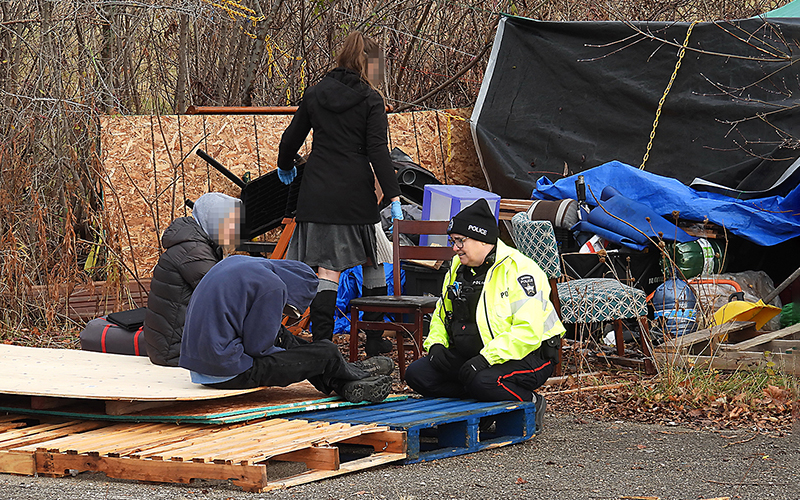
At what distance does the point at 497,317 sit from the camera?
188 inches

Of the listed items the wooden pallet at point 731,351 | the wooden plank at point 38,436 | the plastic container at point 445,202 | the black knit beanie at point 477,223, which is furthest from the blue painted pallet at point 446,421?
the plastic container at point 445,202

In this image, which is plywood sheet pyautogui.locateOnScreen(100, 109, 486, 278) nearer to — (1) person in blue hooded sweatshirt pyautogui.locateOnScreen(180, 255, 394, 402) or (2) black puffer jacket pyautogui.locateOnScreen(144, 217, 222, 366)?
(2) black puffer jacket pyautogui.locateOnScreen(144, 217, 222, 366)

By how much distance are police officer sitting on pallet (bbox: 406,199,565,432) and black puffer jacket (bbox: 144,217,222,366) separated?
145cm

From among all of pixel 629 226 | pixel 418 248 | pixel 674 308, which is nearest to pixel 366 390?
pixel 418 248

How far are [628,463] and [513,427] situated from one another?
0.62 meters

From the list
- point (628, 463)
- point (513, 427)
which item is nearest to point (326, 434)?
point (513, 427)

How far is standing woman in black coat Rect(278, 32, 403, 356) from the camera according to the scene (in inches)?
244

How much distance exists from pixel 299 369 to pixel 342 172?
195 centimetres

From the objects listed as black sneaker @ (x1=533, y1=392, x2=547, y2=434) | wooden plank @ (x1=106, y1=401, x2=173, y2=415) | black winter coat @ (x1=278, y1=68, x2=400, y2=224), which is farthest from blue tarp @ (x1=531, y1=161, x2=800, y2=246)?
wooden plank @ (x1=106, y1=401, x2=173, y2=415)

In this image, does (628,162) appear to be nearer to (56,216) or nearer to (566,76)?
(566,76)

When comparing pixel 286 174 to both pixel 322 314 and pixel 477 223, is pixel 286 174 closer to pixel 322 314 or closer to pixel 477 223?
pixel 322 314

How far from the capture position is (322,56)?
11.7 meters

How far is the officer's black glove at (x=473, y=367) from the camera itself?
189 inches

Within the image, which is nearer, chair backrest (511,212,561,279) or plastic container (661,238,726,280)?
chair backrest (511,212,561,279)
